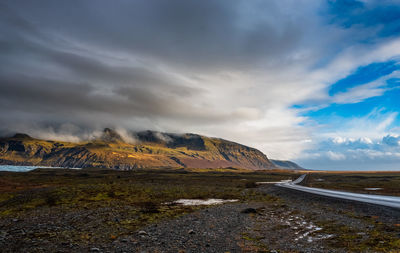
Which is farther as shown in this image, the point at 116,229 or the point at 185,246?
the point at 116,229

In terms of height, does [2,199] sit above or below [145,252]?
below

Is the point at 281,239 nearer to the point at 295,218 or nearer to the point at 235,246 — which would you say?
the point at 235,246

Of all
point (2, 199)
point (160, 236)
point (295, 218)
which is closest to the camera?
point (160, 236)

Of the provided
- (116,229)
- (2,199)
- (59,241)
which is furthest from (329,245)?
(2,199)

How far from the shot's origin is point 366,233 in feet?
63.1

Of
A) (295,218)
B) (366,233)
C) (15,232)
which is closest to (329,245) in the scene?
(366,233)

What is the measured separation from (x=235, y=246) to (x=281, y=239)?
4572mm

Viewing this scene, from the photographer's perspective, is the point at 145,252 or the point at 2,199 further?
the point at 2,199

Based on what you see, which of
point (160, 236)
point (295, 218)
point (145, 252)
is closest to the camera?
point (145, 252)

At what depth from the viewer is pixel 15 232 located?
22.5 metres

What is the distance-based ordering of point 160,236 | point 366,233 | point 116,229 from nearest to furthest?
point 366,233, point 160,236, point 116,229

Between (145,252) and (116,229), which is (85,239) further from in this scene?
(145,252)

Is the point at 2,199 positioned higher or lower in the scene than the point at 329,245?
lower

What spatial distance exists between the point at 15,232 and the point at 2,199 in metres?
36.4
